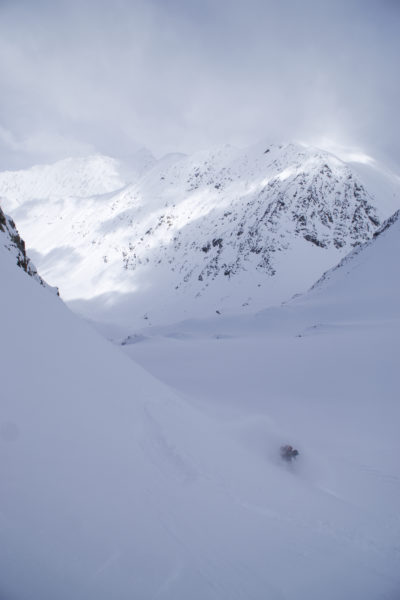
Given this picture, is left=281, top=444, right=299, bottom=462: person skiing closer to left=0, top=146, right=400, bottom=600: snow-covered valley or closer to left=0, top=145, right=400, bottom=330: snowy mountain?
left=0, top=146, right=400, bottom=600: snow-covered valley

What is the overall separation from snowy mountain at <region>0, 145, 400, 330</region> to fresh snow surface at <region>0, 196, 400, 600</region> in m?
26.1

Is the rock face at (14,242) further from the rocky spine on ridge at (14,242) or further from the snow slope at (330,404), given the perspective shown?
the snow slope at (330,404)

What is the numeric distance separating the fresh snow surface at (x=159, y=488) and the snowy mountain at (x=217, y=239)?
85.6ft

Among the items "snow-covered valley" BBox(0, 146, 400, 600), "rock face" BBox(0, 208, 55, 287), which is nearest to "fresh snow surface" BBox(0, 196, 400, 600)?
"snow-covered valley" BBox(0, 146, 400, 600)

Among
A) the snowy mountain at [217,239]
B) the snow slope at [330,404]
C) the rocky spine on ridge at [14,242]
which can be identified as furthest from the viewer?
the snowy mountain at [217,239]

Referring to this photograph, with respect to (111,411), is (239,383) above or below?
Result: above

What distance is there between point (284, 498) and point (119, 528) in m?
2.13

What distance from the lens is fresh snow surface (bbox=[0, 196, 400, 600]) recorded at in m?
2.22

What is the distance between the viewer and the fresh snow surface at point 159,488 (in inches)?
87.5

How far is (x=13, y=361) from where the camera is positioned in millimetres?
3145

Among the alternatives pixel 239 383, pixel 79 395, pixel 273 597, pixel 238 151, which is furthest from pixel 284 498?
pixel 238 151

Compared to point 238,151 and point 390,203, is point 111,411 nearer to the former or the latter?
point 390,203

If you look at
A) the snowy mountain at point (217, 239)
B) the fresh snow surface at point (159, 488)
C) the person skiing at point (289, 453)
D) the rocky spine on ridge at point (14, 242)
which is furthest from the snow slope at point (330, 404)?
the snowy mountain at point (217, 239)

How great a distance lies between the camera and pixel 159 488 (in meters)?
3.01
